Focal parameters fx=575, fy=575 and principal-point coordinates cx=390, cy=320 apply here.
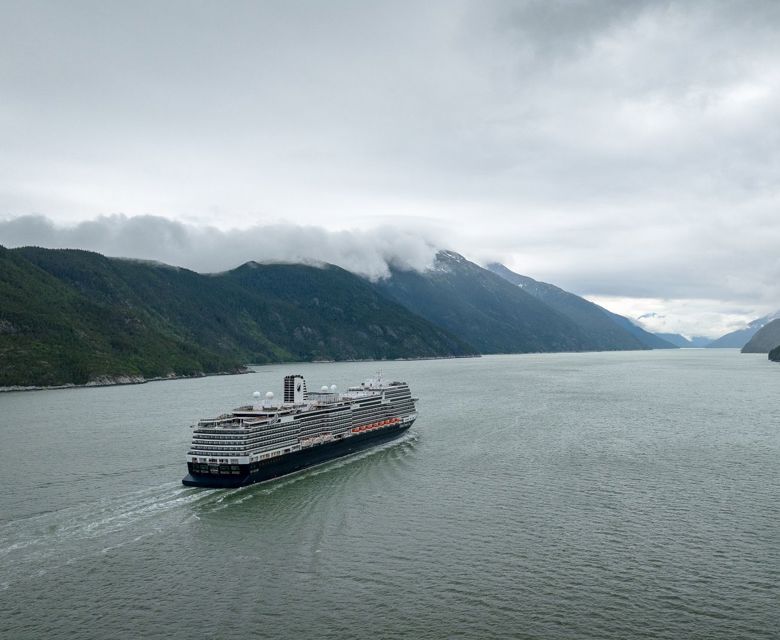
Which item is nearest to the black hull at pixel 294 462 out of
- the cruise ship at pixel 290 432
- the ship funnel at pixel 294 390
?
the cruise ship at pixel 290 432

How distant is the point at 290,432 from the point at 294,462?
4.58m

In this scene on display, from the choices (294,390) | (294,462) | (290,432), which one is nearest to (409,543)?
(294,462)

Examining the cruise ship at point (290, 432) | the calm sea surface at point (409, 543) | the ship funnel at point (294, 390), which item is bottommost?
the calm sea surface at point (409, 543)

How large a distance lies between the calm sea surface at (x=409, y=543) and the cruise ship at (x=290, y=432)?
280cm

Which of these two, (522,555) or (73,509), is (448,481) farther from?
(73,509)

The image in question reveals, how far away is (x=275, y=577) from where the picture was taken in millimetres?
47875

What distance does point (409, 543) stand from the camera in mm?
54500

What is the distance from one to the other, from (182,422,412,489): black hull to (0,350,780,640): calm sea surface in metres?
1.67

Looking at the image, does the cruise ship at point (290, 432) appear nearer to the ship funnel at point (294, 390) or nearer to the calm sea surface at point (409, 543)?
the ship funnel at point (294, 390)

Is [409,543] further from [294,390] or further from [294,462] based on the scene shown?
[294,390]

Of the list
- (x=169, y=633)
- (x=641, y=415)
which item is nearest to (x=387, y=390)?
(x=641, y=415)

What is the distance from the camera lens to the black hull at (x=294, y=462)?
7706 cm

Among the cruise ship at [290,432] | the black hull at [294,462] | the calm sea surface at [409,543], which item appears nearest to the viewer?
the calm sea surface at [409,543]

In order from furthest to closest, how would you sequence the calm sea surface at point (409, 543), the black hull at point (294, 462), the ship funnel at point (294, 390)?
the ship funnel at point (294, 390) → the black hull at point (294, 462) → the calm sea surface at point (409, 543)
